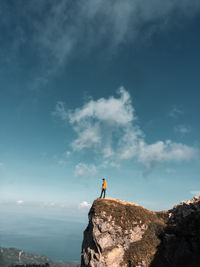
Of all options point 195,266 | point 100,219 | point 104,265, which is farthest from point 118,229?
point 195,266

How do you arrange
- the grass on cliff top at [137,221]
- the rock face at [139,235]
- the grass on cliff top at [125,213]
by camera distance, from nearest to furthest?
the rock face at [139,235] → the grass on cliff top at [137,221] → the grass on cliff top at [125,213]

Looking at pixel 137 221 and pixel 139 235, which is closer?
pixel 139 235

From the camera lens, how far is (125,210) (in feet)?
100

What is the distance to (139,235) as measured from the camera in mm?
28141

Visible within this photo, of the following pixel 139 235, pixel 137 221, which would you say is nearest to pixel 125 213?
pixel 137 221

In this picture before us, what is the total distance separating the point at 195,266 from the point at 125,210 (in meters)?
11.9

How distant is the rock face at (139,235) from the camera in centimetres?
2400

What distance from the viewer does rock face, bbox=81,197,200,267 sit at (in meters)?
24.0

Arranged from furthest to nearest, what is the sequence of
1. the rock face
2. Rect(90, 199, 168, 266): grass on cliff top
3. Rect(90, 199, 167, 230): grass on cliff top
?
1. Rect(90, 199, 167, 230): grass on cliff top
2. Rect(90, 199, 168, 266): grass on cliff top
3. the rock face

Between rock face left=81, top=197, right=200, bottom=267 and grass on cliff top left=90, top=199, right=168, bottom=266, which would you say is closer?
rock face left=81, top=197, right=200, bottom=267

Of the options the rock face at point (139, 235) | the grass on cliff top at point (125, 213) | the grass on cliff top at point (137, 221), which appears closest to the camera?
the rock face at point (139, 235)

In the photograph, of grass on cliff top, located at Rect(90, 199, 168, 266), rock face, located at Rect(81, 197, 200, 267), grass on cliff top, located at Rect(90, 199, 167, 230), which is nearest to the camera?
rock face, located at Rect(81, 197, 200, 267)

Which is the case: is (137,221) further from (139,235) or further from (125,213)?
(125,213)

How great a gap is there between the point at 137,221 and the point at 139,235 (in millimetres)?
1883
